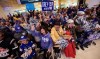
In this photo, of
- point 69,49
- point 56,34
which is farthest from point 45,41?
point 69,49

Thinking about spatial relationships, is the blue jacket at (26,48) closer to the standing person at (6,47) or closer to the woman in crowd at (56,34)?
the standing person at (6,47)

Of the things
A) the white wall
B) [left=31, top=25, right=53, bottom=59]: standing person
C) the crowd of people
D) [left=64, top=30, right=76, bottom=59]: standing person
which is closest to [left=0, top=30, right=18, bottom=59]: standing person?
the crowd of people

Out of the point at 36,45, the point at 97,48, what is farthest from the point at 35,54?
the point at 97,48

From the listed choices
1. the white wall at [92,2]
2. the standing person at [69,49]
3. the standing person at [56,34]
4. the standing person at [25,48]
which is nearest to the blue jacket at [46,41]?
the standing person at [56,34]

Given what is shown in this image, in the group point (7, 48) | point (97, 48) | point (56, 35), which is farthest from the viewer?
point (97, 48)

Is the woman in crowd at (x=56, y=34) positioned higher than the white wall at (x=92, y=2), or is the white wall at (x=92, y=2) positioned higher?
the white wall at (x=92, y=2)

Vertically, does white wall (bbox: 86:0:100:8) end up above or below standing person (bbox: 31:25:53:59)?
above

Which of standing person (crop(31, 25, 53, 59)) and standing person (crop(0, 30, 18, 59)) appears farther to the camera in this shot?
standing person (crop(31, 25, 53, 59))

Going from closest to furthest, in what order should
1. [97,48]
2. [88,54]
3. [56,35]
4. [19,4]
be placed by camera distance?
[56,35], [88,54], [97,48], [19,4]

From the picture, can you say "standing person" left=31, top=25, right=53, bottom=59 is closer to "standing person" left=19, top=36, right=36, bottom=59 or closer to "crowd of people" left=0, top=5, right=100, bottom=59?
"crowd of people" left=0, top=5, right=100, bottom=59

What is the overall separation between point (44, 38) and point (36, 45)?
0.32 metres

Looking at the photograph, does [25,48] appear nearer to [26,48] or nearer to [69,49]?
[26,48]

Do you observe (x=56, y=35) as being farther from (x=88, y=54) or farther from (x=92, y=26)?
(x=92, y=26)

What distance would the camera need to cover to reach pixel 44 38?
3.39 m
